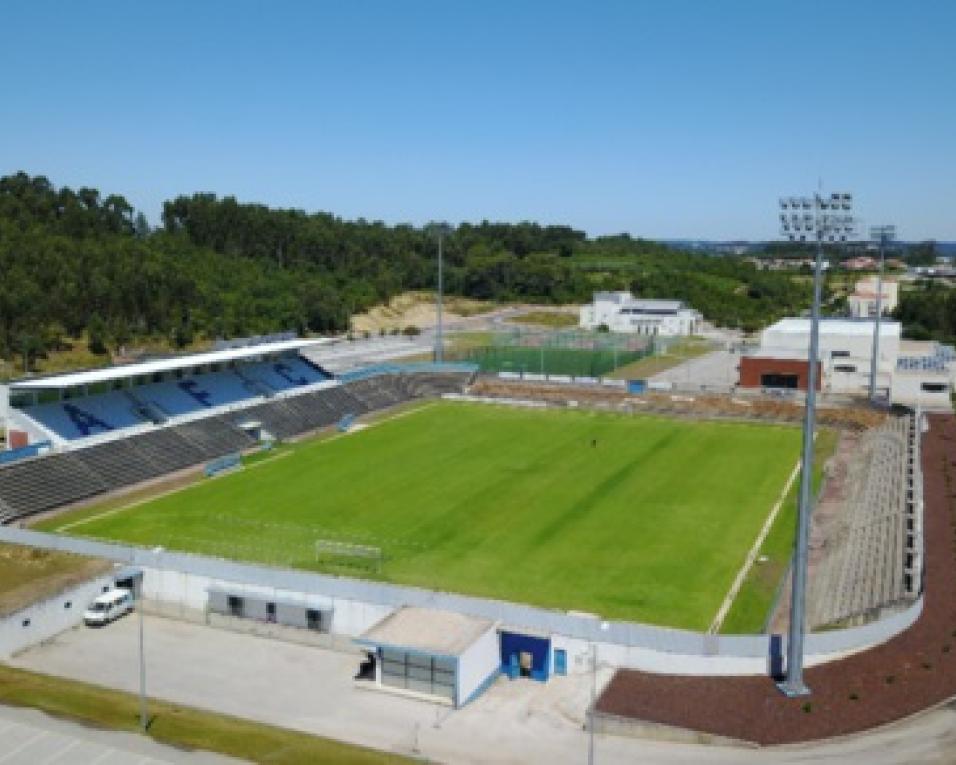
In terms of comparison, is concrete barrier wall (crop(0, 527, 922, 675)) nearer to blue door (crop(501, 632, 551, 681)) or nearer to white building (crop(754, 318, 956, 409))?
blue door (crop(501, 632, 551, 681))

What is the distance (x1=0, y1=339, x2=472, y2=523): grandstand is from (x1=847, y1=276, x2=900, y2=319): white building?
53502 mm

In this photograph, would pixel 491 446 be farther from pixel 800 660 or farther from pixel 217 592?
pixel 800 660

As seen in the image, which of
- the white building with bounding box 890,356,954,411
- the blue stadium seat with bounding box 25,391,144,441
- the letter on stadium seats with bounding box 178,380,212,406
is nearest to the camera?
the blue stadium seat with bounding box 25,391,144,441

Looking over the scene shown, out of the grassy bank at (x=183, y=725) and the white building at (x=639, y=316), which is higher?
the white building at (x=639, y=316)

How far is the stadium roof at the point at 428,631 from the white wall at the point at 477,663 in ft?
0.46

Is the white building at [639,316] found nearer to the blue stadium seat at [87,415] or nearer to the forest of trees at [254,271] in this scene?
the forest of trees at [254,271]

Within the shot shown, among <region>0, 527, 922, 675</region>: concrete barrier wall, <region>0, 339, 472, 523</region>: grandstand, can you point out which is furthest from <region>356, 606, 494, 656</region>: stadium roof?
<region>0, 339, 472, 523</region>: grandstand

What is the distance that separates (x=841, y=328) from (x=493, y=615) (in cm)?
4986

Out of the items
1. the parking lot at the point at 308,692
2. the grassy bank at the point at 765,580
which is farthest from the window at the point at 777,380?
the parking lot at the point at 308,692

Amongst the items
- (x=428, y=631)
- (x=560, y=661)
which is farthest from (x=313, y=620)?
(x=560, y=661)

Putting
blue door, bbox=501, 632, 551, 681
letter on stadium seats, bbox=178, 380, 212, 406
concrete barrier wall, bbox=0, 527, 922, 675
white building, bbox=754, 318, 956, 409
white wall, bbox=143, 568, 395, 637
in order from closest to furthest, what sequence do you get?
concrete barrier wall, bbox=0, 527, 922, 675 < blue door, bbox=501, 632, 551, 681 < white wall, bbox=143, 568, 395, 637 < letter on stadium seats, bbox=178, 380, 212, 406 < white building, bbox=754, 318, 956, 409

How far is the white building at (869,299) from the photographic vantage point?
307 ft

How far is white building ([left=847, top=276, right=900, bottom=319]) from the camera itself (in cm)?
9369

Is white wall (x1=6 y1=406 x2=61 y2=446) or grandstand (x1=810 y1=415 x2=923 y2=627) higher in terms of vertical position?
white wall (x1=6 y1=406 x2=61 y2=446)
